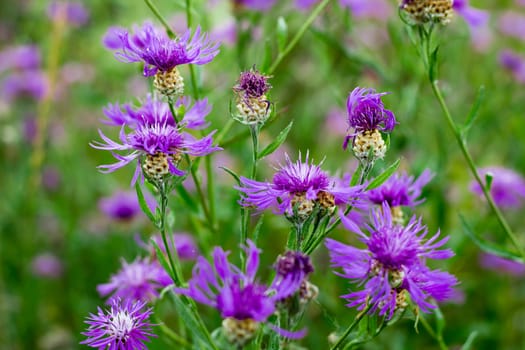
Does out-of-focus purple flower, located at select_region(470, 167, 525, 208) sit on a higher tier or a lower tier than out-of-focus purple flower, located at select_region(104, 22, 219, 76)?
lower

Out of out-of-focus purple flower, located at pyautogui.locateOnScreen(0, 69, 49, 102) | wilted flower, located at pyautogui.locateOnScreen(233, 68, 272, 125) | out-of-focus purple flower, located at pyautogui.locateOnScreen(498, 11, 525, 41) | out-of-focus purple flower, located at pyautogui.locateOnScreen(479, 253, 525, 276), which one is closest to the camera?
wilted flower, located at pyautogui.locateOnScreen(233, 68, 272, 125)

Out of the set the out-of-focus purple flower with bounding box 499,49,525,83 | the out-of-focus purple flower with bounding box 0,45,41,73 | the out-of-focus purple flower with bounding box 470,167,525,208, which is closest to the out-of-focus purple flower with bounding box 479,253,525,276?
the out-of-focus purple flower with bounding box 470,167,525,208

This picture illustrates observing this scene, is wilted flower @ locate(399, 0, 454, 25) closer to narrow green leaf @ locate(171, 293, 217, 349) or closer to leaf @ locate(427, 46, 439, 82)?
leaf @ locate(427, 46, 439, 82)

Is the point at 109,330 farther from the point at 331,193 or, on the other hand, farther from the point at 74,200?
the point at 74,200

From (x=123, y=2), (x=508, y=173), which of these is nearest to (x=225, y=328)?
(x=508, y=173)

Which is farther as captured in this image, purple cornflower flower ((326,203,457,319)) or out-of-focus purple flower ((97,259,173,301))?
out-of-focus purple flower ((97,259,173,301))

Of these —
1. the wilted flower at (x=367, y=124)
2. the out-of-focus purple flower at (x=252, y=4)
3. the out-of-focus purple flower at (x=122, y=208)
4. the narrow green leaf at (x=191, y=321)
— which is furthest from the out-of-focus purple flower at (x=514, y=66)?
the narrow green leaf at (x=191, y=321)

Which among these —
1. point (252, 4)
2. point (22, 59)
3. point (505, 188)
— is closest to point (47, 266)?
point (22, 59)
